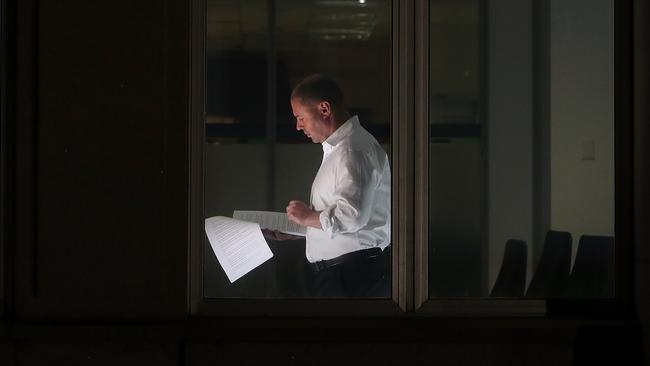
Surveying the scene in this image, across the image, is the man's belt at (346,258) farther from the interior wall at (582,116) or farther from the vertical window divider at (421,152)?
the interior wall at (582,116)

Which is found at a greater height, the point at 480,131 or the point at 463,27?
the point at 463,27

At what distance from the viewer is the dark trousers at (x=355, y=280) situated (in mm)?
5664

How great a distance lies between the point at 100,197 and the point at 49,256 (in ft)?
1.47

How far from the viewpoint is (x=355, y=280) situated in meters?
5.68

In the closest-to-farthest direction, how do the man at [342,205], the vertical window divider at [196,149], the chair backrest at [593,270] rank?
1. the vertical window divider at [196,149]
2. the man at [342,205]
3. the chair backrest at [593,270]

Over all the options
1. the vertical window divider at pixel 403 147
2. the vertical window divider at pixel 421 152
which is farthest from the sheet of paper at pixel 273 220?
the vertical window divider at pixel 421 152

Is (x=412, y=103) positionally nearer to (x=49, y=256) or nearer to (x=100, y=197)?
(x=100, y=197)

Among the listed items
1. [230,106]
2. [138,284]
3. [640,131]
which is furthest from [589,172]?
[138,284]

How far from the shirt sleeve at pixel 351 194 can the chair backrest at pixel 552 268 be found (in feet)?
3.53

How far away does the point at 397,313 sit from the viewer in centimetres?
561

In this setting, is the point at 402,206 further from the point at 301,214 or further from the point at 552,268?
the point at 552,268

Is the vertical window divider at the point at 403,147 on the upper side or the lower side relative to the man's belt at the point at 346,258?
upper

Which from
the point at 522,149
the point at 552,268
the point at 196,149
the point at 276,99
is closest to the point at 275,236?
the point at 196,149

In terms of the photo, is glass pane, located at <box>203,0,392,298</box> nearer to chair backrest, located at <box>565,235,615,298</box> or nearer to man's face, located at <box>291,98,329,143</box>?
man's face, located at <box>291,98,329,143</box>
